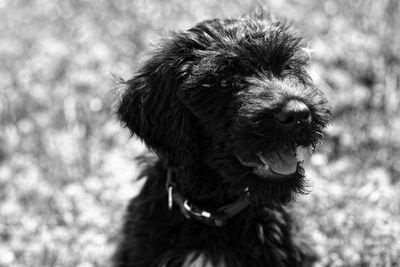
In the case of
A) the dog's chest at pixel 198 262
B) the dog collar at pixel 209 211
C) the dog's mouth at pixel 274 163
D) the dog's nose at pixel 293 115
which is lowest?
the dog's chest at pixel 198 262

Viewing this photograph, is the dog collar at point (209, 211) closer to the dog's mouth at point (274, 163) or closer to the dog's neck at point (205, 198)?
the dog's neck at point (205, 198)

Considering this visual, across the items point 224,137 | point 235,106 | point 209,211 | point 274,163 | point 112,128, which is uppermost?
point 235,106

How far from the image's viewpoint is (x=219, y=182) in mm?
3645

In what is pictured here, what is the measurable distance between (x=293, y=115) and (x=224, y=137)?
1.40 ft

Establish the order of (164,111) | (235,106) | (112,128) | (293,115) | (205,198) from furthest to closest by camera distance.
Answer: (112,128) → (205,198) → (164,111) → (235,106) → (293,115)

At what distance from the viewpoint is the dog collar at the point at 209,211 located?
3.63m

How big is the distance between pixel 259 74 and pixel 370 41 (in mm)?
3093

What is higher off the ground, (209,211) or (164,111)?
(164,111)

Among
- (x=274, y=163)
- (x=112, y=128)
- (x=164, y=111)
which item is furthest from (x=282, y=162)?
(x=112, y=128)

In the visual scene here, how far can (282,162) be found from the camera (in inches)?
134

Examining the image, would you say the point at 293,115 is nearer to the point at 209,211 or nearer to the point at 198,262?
the point at 209,211

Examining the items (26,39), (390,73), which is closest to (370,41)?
(390,73)

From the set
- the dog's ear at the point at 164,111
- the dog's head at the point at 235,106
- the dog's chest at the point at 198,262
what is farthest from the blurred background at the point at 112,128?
the dog's chest at the point at 198,262

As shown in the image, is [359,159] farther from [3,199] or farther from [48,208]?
[3,199]
